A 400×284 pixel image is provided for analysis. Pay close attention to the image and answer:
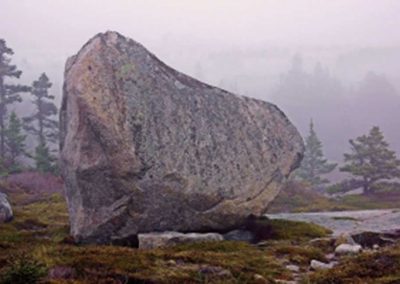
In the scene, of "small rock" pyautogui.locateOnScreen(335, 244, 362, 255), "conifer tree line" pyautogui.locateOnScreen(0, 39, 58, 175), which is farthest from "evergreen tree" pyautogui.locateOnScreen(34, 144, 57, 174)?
"small rock" pyautogui.locateOnScreen(335, 244, 362, 255)

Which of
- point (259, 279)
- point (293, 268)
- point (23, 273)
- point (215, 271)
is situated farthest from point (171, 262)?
point (23, 273)

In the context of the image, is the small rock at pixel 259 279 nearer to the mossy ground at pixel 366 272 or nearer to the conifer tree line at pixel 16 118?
the mossy ground at pixel 366 272

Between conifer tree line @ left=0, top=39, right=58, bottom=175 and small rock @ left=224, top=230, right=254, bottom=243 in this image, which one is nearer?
small rock @ left=224, top=230, right=254, bottom=243

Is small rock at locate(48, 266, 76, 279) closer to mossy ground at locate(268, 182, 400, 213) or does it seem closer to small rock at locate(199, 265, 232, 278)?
small rock at locate(199, 265, 232, 278)

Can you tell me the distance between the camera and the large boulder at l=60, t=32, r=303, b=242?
1989 centimetres

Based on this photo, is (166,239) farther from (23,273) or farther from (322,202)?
(322,202)

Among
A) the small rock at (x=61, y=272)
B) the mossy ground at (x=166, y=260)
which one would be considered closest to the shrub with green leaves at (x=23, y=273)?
the mossy ground at (x=166, y=260)

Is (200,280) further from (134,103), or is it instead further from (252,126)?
(252,126)

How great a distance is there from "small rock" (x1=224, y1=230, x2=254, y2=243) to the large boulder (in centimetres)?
43

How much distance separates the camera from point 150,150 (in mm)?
20406

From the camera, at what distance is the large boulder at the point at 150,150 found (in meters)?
19.9

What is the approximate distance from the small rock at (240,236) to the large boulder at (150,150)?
0.43 m

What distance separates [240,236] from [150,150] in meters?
5.51

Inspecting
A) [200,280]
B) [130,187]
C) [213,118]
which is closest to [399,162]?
[213,118]
